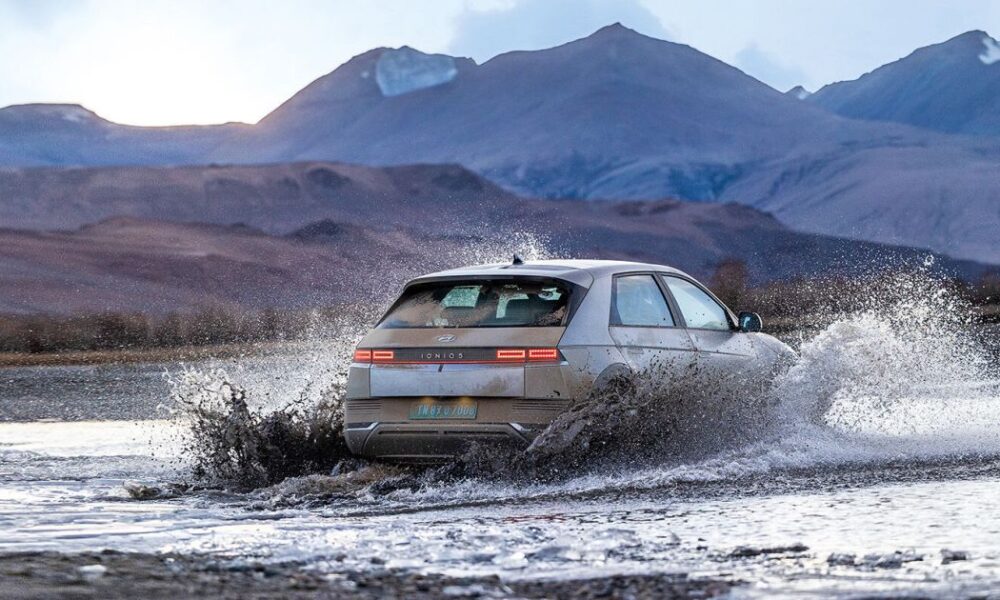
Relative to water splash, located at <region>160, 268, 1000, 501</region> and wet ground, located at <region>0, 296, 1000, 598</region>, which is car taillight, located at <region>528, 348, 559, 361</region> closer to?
water splash, located at <region>160, 268, 1000, 501</region>

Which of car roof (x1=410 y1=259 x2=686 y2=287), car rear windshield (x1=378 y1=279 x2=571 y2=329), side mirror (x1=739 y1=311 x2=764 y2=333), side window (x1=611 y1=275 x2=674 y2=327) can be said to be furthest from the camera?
side mirror (x1=739 y1=311 x2=764 y2=333)

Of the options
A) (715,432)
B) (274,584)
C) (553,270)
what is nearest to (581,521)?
(274,584)

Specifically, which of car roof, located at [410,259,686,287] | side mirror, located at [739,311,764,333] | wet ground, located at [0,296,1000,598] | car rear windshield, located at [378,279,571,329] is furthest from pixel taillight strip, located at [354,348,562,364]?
side mirror, located at [739,311,764,333]

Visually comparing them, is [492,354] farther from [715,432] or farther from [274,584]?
[274,584]

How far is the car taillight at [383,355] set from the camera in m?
10.0

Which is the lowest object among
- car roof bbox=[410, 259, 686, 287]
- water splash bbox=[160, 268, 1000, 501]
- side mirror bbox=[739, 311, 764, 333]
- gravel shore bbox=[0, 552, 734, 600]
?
gravel shore bbox=[0, 552, 734, 600]

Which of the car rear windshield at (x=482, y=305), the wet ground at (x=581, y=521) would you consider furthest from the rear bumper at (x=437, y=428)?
the car rear windshield at (x=482, y=305)

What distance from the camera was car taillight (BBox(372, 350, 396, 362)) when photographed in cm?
1003

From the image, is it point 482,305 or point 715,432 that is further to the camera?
point 715,432

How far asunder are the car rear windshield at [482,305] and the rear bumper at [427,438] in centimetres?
70

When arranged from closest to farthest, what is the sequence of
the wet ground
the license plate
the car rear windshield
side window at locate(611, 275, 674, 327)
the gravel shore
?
the gravel shore < the wet ground < the license plate < the car rear windshield < side window at locate(611, 275, 674, 327)

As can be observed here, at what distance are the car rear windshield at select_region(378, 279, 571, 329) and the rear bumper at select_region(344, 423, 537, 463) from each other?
0.70m

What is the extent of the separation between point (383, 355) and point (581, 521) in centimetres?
248

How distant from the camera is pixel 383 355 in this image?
33.1 ft
